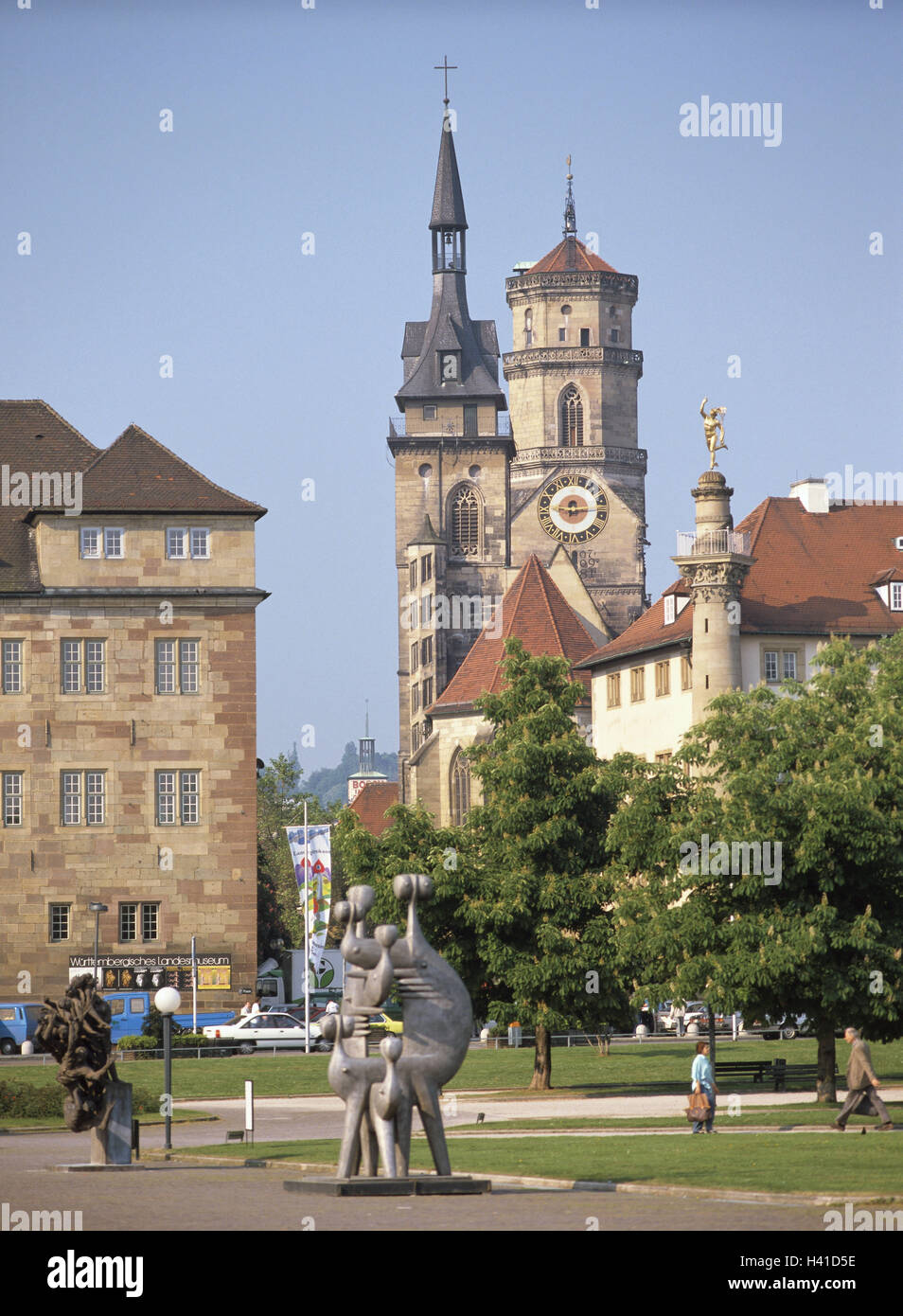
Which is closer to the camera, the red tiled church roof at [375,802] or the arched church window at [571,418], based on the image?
the red tiled church roof at [375,802]

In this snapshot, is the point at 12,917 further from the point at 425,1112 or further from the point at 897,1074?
the point at 425,1112

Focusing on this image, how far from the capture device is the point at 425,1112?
2156 cm

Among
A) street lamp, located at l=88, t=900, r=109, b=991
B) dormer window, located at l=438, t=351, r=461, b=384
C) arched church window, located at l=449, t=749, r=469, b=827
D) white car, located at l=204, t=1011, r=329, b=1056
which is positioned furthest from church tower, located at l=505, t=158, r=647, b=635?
white car, located at l=204, t=1011, r=329, b=1056

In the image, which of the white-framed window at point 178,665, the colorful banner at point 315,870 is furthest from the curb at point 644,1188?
the white-framed window at point 178,665

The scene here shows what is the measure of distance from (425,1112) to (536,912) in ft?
92.7

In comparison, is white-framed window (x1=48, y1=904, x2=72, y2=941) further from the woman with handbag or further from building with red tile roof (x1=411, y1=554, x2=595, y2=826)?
the woman with handbag

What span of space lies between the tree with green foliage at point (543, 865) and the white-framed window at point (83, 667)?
2483 cm

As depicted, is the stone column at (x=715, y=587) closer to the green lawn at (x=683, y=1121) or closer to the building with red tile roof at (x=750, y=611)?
the building with red tile roof at (x=750, y=611)

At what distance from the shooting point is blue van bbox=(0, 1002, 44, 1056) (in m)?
67.9

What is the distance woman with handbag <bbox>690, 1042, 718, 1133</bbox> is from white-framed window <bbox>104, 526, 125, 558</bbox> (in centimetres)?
4538

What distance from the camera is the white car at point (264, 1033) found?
65.0 m

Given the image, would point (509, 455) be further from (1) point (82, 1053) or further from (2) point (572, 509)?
(1) point (82, 1053)

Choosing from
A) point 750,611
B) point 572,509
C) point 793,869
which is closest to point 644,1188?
point 793,869
